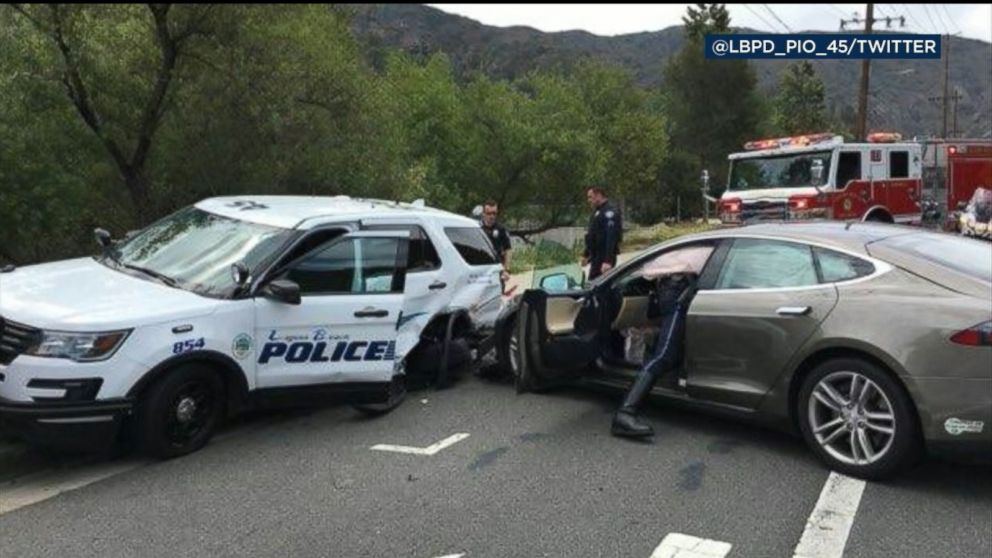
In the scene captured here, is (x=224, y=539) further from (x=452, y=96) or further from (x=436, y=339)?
(x=452, y=96)

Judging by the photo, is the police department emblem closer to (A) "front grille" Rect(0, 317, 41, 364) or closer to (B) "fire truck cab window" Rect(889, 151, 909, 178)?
(A) "front grille" Rect(0, 317, 41, 364)

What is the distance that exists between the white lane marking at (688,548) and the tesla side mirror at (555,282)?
307 centimetres

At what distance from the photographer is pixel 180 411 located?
5.48 m

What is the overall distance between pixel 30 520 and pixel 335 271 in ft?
8.10

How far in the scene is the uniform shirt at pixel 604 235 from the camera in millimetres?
10484

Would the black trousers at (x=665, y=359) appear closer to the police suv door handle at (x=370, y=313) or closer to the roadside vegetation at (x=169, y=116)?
the police suv door handle at (x=370, y=313)

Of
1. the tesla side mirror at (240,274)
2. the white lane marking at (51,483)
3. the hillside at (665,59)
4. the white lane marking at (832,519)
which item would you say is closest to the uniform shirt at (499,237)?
the tesla side mirror at (240,274)

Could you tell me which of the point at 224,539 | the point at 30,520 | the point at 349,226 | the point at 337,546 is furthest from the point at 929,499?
the point at 30,520

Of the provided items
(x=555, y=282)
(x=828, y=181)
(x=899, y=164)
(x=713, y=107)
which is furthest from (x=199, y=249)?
(x=713, y=107)

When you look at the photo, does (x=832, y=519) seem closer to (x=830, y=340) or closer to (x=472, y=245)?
(x=830, y=340)

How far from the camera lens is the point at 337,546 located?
167 inches

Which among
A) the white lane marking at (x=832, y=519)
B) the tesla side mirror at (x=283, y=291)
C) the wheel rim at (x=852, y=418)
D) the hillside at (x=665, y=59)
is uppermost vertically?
the hillside at (x=665, y=59)

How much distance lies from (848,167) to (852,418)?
Result: 13.9 meters

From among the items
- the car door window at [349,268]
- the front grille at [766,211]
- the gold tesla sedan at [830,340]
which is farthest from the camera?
the front grille at [766,211]
